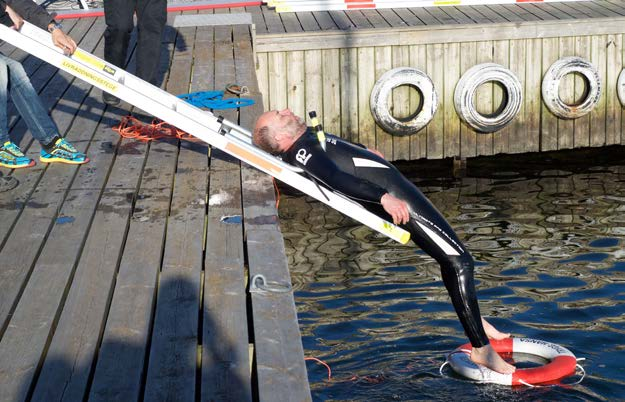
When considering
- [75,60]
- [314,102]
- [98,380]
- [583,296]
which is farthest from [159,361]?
[314,102]

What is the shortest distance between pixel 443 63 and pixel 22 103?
233 inches

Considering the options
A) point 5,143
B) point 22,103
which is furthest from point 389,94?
point 5,143

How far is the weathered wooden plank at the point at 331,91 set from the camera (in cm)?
1171

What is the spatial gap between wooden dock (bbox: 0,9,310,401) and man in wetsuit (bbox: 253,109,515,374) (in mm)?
426

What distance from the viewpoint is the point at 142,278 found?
→ 17.0ft

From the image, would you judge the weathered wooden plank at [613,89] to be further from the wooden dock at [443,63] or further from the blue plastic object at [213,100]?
the blue plastic object at [213,100]

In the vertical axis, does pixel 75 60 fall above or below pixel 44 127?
above

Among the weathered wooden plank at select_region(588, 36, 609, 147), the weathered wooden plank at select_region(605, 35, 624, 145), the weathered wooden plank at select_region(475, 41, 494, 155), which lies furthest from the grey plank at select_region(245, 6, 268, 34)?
the weathered wooden plank at select_region(605, 35, 624, 145)

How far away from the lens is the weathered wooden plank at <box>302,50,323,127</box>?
1169 centimetres

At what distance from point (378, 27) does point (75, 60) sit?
18.6 feet

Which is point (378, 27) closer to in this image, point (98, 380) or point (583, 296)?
point (583, 296)

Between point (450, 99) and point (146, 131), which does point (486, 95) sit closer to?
point (450, 99)

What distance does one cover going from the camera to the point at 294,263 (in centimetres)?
952

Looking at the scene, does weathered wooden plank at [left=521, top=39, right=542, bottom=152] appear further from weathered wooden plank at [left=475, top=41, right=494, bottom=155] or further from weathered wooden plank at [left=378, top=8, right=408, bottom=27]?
weathered wooden plank at [left=378, top=8, right=408, bottom=27]
